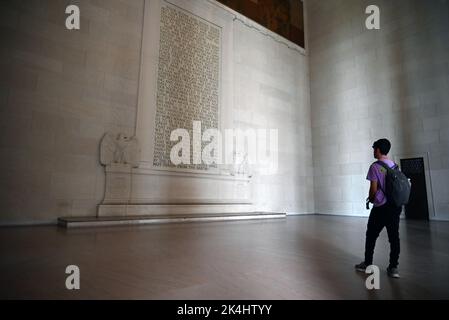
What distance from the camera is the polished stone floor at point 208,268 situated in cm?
195

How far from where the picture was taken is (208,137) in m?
9.05

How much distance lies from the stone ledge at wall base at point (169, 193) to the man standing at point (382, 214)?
5637 mm

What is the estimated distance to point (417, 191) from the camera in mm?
8836

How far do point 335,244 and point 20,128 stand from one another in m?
6.80

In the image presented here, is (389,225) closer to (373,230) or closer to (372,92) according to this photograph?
(373,230)

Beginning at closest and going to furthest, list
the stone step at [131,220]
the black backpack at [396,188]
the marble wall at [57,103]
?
the black backpack at [396,188] → the stone step at [131,220] → the marble wall at [57,103]

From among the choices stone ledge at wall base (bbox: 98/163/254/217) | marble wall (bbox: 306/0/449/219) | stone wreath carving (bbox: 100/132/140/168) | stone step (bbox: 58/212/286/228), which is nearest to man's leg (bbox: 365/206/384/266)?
stone step (bbox: 58/212/286/228)

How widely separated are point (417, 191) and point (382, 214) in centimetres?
814

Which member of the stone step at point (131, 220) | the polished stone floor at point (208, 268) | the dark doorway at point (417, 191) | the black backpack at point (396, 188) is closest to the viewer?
the polished stone floor at point (208, 268)

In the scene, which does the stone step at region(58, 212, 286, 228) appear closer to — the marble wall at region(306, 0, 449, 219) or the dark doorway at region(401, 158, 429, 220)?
the marble wall at region(306, 0, 449, 219)

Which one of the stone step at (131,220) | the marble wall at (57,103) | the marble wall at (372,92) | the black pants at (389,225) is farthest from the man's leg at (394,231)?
the marble wall at (372,92)

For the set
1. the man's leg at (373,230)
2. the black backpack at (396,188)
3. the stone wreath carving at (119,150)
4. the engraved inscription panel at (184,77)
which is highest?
the engraved inscription panel at (184,77)

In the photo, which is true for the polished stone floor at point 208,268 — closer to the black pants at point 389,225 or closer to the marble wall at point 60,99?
the black pants at point 389,225

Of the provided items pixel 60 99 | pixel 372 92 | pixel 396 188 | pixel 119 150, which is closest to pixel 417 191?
pixel 372 92
